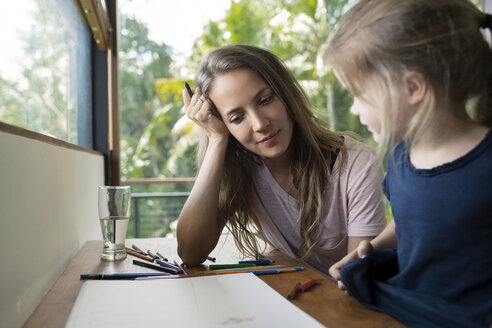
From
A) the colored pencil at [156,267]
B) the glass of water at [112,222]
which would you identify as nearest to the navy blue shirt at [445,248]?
the colored pencil at [156,267]

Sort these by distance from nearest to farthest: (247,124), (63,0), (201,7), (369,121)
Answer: (369,121)
(247,124)
(63,0)
(201,7)

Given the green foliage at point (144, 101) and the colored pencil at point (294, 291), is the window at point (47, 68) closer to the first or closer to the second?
the colored pencil at point (294, 291)

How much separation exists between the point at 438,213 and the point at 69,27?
1.66 m

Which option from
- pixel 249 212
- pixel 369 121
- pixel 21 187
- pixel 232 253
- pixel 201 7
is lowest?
pixel 232 253

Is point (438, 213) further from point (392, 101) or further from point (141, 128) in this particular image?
point (141, 128)

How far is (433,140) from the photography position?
0.70 metres

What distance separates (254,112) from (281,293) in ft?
2.01

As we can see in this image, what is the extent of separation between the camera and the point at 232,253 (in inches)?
51.5

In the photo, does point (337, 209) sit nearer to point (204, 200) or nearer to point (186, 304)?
point (204, 200)

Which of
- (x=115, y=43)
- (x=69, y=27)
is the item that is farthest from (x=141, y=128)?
(x=69, y=27)

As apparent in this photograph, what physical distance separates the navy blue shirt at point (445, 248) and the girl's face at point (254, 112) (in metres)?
0.58

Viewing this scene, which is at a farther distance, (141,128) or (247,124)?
(141,128)

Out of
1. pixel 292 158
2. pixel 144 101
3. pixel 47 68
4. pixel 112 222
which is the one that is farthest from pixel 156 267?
pixel 144 101

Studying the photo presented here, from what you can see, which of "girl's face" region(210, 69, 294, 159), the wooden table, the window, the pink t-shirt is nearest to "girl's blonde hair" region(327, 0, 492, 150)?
the wooden table
